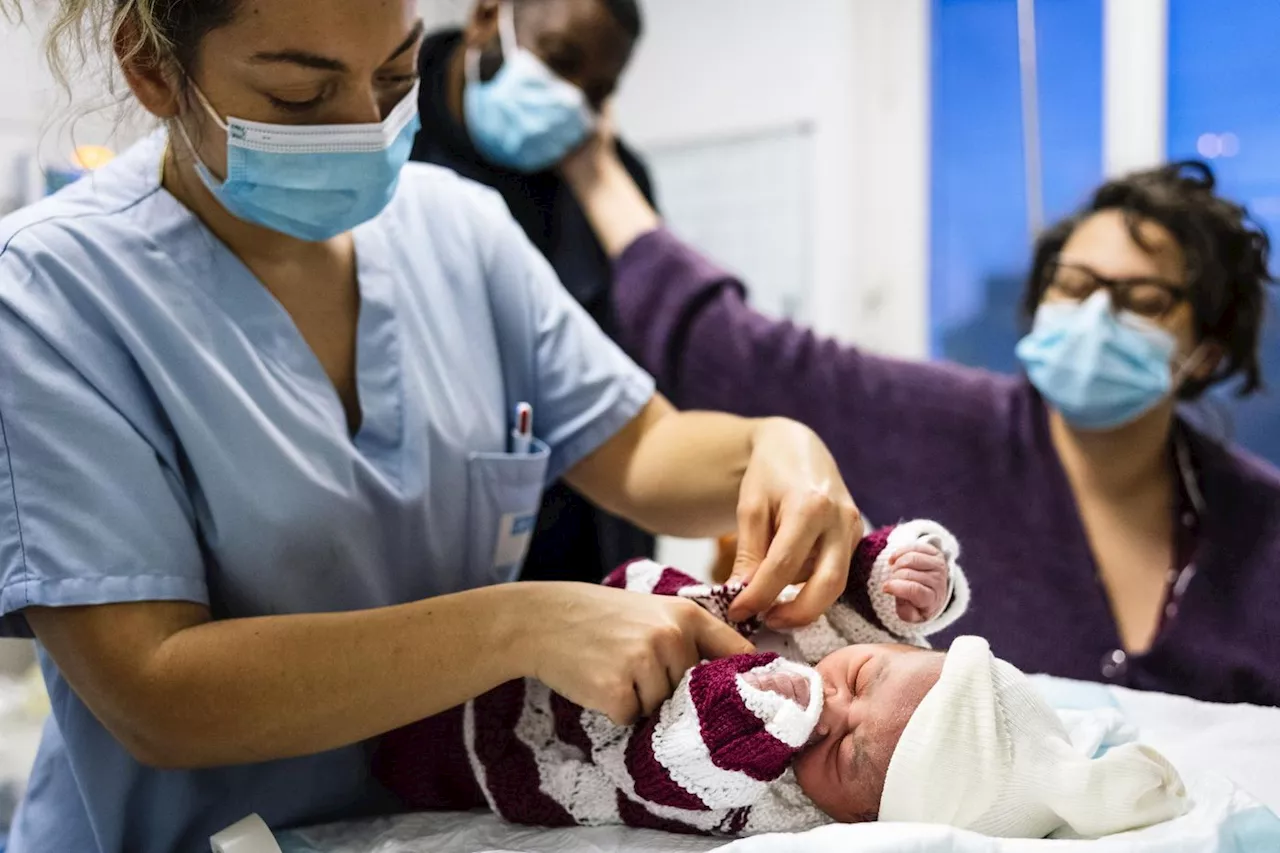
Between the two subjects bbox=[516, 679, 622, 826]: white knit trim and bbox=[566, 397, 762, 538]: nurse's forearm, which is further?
bbox=[566, 397, 762, 538]: nurse's forearm

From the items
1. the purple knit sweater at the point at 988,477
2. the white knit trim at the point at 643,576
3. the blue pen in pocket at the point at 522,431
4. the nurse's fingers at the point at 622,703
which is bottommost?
the purple knit sweater at the point at 988,477

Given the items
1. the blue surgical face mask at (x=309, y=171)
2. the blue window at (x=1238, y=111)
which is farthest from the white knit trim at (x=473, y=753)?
the blue window at (x=1238, y=111)

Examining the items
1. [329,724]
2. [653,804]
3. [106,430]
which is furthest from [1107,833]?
[106,430]

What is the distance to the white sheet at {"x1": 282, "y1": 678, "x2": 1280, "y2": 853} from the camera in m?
0.76

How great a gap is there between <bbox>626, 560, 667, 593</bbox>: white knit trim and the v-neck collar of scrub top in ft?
0.83

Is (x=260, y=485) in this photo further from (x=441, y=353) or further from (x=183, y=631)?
(x=441, y=353)

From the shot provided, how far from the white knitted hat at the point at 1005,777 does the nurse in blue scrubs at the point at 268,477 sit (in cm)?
16

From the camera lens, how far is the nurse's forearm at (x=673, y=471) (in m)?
1.15

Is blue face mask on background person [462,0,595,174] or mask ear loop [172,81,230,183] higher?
mask ear loop [172,81,230,183]

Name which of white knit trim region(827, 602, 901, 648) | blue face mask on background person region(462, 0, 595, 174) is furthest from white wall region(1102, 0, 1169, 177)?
white knit trim region(827, 602, 901, 648)

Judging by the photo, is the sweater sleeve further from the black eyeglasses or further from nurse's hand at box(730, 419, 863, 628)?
nurse's hand at box(730, 419, 863, 628)

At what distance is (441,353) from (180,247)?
26 centimetres

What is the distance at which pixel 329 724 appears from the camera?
879mm

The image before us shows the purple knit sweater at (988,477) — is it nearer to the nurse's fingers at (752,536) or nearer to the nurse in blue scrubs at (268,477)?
the nurse's fingers at (752,536)
